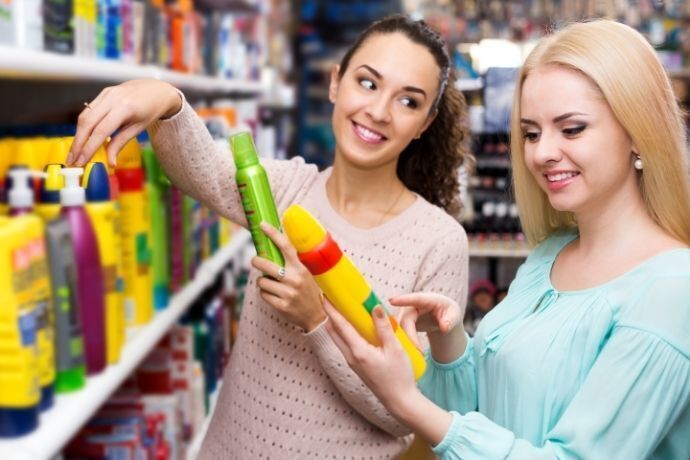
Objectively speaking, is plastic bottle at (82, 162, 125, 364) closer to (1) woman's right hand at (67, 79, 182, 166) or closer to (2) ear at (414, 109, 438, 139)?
(1) woman's right hand at (67, 79, 182, 166)

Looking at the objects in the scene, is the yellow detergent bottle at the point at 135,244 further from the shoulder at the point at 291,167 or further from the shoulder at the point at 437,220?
the shoulder at the point at 437,220

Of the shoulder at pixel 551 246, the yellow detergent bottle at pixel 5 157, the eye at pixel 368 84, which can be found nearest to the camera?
the yellow detergent bottle at pixel 5 157

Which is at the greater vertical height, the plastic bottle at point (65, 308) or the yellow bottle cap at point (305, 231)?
the yellow bottle cap at point (305, 231)

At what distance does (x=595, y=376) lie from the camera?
1.13m

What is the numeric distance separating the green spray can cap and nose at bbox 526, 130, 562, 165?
0.47 meters

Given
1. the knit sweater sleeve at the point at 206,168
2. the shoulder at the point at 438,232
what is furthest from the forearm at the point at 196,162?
the shoulder at the point at 438,232

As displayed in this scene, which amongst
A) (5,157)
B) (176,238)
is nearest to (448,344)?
(5,157)

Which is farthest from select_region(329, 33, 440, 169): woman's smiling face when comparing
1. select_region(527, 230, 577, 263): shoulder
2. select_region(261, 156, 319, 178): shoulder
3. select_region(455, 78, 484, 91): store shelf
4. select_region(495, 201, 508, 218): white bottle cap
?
select_region(495, 201, 508, 218): white bottle cap

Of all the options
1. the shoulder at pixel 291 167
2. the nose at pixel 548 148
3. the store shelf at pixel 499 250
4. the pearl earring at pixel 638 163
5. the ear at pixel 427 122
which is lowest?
the store shelf at pixel 499 250

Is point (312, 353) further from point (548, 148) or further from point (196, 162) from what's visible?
point (548, 148)

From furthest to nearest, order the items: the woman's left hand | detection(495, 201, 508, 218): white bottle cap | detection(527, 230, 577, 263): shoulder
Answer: detection(495, 201, 508, 218): white bottle cap
detection(527, 230, 577, 263): shoulder
the woman's left hand

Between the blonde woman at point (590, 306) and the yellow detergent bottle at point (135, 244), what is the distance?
659 millimetres

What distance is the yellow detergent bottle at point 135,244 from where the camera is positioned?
1659 mm

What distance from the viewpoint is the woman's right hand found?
114 centimetres
